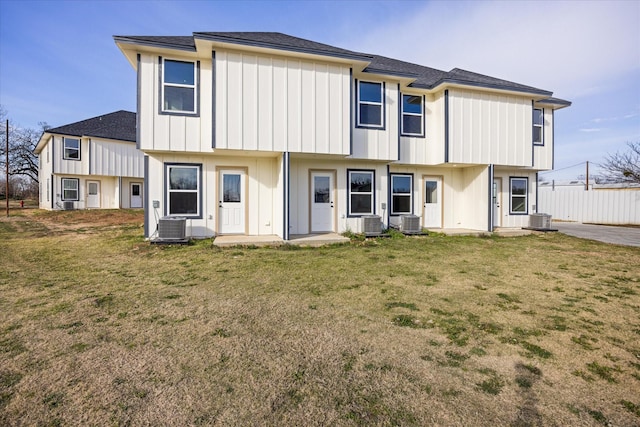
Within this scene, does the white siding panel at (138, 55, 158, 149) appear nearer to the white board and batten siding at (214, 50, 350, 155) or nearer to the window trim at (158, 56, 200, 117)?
the window trim at (158, 56, 200, 117)

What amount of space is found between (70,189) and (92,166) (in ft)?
7.72

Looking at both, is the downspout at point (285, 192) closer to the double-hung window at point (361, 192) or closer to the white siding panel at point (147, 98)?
the double-hung window at point (361, 192)

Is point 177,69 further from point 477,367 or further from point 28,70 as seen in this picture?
point 28,70

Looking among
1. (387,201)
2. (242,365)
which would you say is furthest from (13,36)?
(242,365)

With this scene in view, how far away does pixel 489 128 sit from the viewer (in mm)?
11594

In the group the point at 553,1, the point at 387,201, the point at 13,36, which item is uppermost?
the point at 13,36

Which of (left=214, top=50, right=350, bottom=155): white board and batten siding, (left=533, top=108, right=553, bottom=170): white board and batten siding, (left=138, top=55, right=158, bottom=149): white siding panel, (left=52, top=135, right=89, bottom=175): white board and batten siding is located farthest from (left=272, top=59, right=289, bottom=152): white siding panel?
(left=52, top=135, right=89, bottom=175): white board and batten siding

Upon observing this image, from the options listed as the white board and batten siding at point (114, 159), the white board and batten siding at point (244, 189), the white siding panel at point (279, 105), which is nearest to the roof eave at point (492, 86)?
the white siding panel at point (279, 105)

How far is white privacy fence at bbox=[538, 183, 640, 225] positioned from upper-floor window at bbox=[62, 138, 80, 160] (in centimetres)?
3099

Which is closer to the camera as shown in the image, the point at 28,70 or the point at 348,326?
the point at 348,326

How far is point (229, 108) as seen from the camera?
327 inches

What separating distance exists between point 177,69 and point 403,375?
978 centimetres

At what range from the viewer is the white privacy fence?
16281mm

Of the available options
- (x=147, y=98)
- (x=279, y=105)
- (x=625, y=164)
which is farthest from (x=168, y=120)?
(x=625, y=164)
